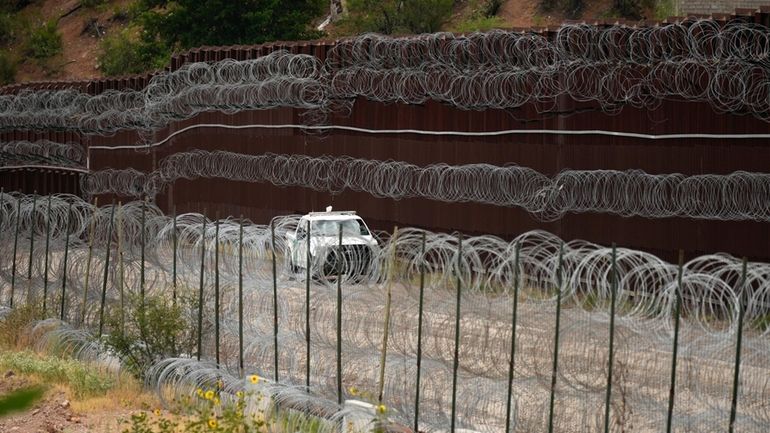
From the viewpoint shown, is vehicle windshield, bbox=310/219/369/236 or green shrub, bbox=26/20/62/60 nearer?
vehicle windshield, bbox=310/219/369/236

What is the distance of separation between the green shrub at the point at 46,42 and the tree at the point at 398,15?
20.0 meters

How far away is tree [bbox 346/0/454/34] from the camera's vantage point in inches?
2056

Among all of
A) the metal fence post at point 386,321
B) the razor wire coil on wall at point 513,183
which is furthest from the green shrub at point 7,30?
the metal fence post at point 386,321

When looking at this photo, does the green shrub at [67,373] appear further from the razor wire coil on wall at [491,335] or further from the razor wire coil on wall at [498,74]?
the razor wire coil on wall at [498,74]

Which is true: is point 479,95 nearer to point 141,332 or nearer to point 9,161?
point 141,332

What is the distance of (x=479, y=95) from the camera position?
72.0ft

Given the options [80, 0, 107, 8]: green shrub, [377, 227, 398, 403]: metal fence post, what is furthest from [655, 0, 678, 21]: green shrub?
[80, 0, 107, 8]: green shrub

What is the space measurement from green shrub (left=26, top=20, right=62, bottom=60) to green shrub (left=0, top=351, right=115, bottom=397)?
56553 mm

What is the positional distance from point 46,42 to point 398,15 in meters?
23.6

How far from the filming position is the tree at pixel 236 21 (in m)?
47.7

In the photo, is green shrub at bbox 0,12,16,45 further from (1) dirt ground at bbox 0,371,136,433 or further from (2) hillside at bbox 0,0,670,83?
(1) dirt ground at bbox 0,371,136,433

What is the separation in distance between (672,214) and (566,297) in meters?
9.77

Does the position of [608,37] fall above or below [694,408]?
above

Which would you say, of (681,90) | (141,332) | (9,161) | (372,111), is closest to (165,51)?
(9,161)
